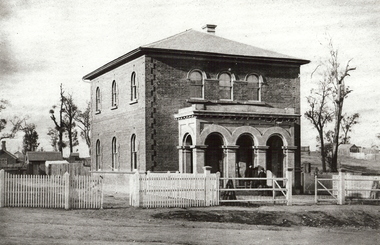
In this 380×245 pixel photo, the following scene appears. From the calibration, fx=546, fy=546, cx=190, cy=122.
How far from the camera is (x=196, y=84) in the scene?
1211 inches

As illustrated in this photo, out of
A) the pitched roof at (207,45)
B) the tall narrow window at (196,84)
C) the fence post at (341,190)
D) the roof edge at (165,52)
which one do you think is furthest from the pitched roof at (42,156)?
the fence post at (341,190)

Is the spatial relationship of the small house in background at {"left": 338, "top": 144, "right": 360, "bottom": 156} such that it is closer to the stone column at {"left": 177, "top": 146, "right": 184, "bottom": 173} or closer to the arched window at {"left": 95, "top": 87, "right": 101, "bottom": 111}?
the arched window at {"left": 95, "top": 87, "right": 101, "bottom": 111}

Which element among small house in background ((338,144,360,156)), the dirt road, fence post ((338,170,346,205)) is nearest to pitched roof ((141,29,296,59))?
fence post ((338,170,346,205))

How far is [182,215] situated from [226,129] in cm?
1046

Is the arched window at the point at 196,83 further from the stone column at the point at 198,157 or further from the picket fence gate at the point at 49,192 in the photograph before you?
the picket fence gate at the point at 49,192

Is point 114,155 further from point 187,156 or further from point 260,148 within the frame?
point 260,148

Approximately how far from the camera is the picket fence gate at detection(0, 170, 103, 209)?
19.9 metres

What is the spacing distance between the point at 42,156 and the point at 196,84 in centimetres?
4756

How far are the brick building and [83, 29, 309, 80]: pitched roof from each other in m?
0.06

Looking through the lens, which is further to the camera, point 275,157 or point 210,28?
point 210,28

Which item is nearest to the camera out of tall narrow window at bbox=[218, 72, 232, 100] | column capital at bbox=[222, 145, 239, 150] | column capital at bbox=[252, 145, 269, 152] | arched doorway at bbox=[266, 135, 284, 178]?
column capital at bbox=[222, 145, 239, 150]

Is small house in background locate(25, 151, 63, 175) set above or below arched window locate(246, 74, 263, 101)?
below

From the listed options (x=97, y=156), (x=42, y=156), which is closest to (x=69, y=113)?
(x=42, y=156)

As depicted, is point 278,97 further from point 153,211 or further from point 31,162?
point 31,162
